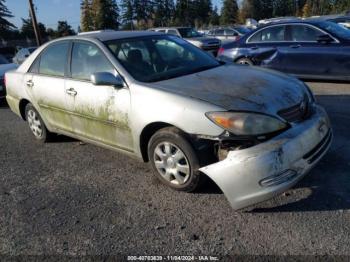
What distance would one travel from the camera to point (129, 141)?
404 cm

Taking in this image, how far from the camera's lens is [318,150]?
3.43 metres

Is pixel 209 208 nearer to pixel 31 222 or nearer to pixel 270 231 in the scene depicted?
pixel 270 231

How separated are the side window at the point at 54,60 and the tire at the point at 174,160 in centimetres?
189

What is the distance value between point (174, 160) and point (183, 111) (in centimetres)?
53

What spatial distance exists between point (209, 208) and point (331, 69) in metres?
5.65

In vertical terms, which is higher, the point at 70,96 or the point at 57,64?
the point at 57,64

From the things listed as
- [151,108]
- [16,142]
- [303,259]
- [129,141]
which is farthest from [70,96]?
[303,259]

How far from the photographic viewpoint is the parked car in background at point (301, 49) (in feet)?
25.4

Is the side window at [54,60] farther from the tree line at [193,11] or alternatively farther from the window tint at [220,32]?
the tree line at [193,11]

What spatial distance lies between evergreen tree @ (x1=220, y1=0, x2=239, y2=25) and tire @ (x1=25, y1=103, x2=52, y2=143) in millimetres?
78680

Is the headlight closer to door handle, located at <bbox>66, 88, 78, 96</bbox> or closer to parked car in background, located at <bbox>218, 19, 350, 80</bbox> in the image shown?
door handle, located at <bbox>66, 88, 78, 96</bbox>

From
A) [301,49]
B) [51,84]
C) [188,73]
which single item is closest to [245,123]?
[188,73]

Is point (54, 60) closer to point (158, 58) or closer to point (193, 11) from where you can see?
point (158, 58)

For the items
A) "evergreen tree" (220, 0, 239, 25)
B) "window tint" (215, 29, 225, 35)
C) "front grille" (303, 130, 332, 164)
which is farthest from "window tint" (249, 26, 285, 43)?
"evergreen tree" (220, 0, 239, 25)
